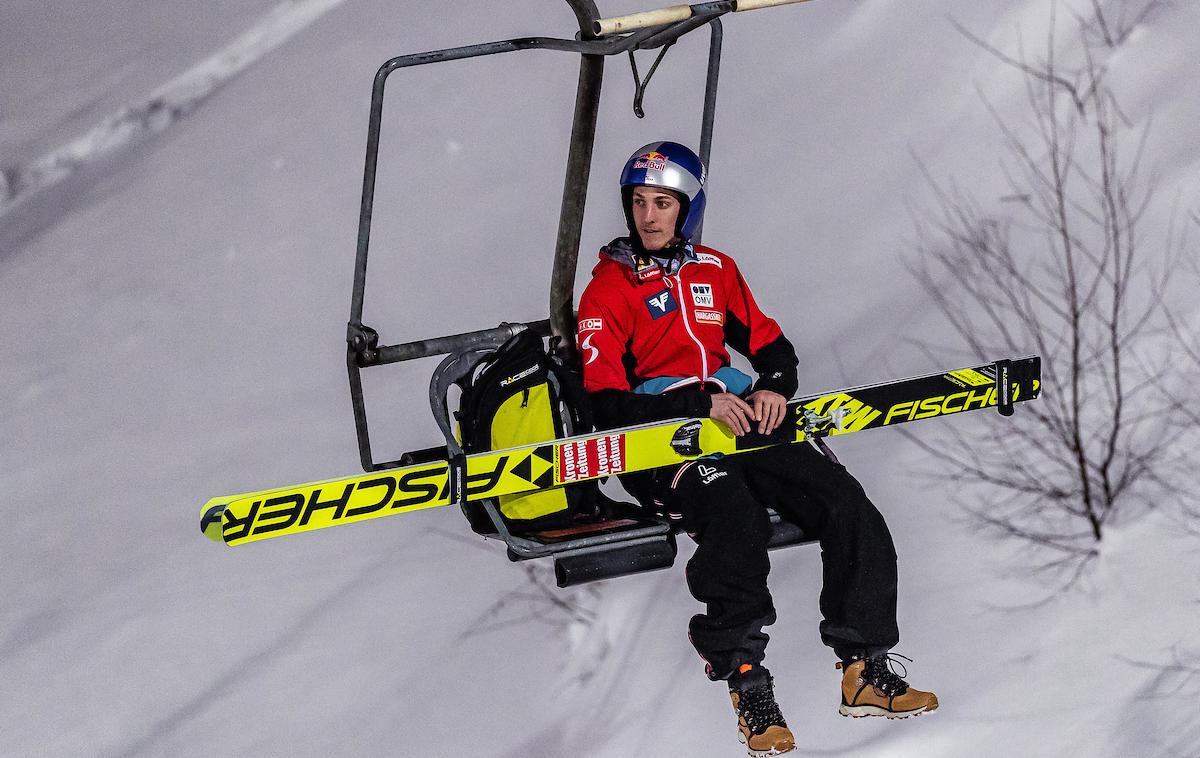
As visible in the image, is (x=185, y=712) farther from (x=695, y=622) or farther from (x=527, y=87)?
(x=527, y=87)

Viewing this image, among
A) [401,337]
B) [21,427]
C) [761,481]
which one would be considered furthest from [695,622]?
[21,427]

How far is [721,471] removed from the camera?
4383 millimetres

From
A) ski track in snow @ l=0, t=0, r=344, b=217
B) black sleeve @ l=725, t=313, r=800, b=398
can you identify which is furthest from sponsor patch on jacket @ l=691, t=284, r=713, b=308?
ski track in snow @ l=0, t=0, r=344, b=217

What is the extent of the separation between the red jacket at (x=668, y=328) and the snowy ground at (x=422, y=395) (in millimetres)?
2763

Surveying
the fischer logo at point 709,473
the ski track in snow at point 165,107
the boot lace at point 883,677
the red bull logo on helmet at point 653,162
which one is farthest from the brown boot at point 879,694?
the ski track in snow at point 165,107

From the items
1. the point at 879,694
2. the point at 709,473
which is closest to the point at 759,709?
the point at 879,694

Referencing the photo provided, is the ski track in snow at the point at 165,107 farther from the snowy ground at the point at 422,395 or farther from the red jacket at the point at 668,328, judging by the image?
the red jacket at the point at 668,328

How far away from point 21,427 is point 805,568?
207 inches

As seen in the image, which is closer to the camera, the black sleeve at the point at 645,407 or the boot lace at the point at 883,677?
the boot lace at the point at 883,677

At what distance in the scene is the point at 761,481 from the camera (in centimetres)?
450

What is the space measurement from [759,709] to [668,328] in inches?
44.5

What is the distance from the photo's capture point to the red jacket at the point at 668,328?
4535mm

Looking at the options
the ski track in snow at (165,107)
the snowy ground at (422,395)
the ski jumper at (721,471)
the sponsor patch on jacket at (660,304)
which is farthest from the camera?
the ski track in snow at (165,107)

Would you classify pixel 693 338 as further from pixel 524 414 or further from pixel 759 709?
pixel 759 709
